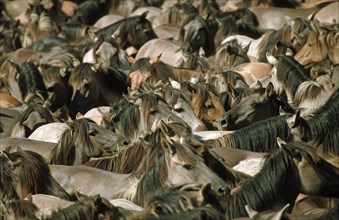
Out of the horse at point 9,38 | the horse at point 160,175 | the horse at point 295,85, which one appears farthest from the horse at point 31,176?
the horse at point 9,38

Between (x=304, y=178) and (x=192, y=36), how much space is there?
7.78 m

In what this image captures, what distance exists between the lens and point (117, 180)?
7.60m

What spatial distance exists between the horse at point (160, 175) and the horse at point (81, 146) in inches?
46.2

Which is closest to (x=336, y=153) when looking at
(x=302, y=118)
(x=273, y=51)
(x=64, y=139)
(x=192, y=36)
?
(x=302, y=118)

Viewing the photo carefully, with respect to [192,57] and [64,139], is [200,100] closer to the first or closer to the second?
[64,139]

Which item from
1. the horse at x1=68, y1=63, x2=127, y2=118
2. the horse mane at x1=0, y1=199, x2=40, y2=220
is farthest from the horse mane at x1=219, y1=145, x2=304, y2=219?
the horse at x1=68, y1=63, x2=127, y2=118

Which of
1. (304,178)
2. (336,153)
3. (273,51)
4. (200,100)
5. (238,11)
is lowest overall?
(238,11)

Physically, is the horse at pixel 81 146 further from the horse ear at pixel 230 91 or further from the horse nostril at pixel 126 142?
the horse ear at pixel 230 91

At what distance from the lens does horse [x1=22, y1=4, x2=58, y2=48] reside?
17.5 metres

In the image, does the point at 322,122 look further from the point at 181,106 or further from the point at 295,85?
the point at 295,85

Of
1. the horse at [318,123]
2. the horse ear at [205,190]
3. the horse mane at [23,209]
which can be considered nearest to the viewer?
the horse ear at [205,190]

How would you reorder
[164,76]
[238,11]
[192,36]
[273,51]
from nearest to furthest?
[164,76]
[273,51]
[192,36]
[238,11]

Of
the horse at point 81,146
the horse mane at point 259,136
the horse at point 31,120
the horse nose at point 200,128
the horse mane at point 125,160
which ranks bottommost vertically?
the horse at point 31,120

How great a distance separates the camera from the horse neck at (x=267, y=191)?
6602 millimetres
